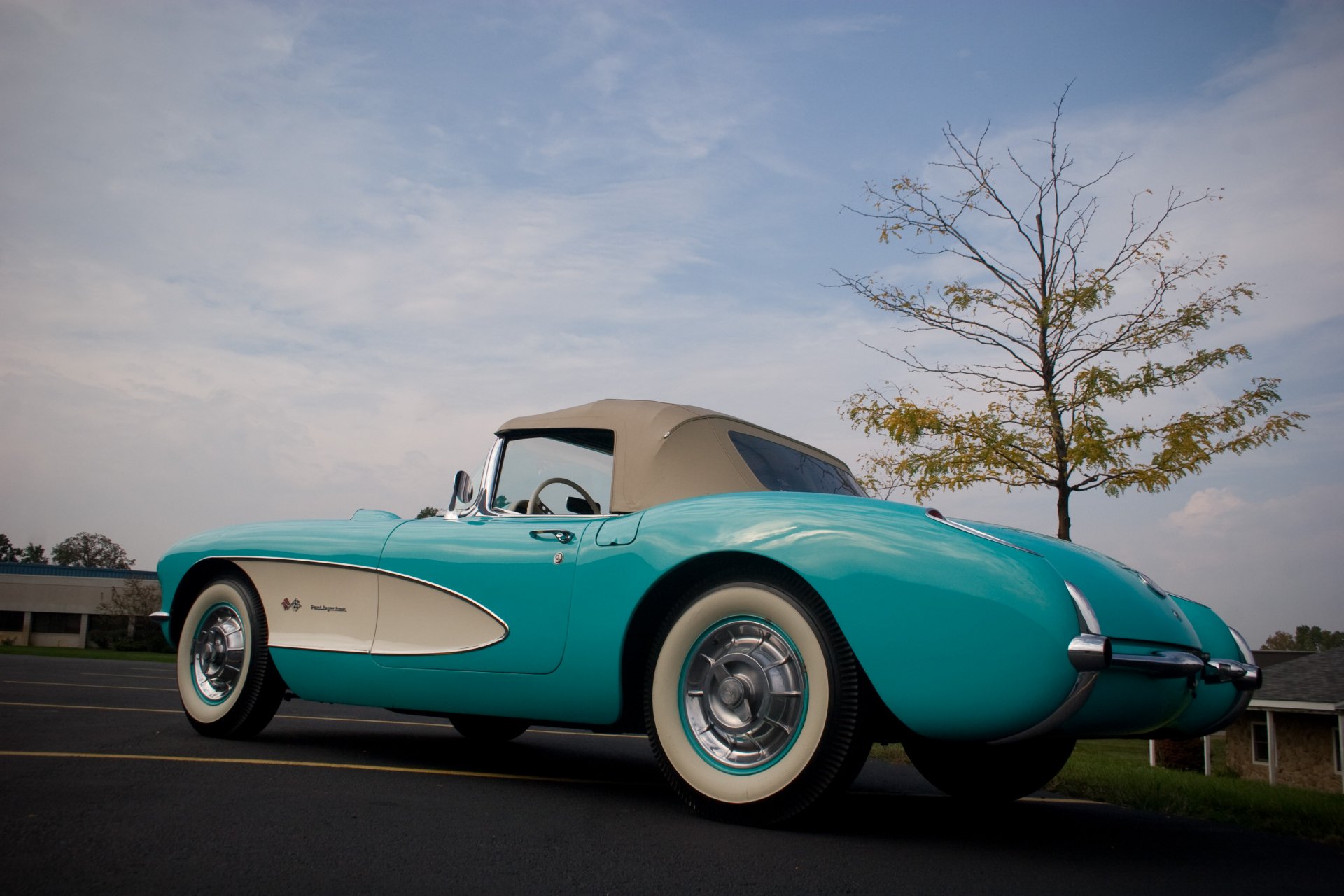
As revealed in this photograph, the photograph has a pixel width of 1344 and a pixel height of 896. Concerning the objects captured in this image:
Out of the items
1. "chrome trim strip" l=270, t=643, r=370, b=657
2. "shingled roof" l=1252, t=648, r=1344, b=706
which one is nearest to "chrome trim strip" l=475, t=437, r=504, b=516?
"chrome trim strip" l=270, t=643, r=370, b=657

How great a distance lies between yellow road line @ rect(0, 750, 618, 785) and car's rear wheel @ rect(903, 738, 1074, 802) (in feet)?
4.33

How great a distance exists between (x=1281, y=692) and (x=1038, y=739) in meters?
22.1

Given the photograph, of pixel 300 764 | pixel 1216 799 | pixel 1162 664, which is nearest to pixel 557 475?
pixel 300 764

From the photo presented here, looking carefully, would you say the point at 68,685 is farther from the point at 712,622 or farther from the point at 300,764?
the point at 712,622

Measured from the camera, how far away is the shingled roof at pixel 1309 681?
20.6m

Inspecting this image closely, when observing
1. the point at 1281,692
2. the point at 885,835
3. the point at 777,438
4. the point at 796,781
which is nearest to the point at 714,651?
the point at 796,781

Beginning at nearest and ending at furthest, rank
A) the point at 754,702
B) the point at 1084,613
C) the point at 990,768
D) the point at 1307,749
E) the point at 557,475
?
the point at 1084,613, the point at 754,702, the point at 990,768, the point at 557,475, the point at 1307,749

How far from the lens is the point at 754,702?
3355 mm

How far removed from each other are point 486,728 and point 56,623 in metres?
66.2

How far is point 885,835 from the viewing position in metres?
3.38

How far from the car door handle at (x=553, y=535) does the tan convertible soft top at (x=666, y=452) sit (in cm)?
26

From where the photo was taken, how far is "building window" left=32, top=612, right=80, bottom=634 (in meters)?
60.8

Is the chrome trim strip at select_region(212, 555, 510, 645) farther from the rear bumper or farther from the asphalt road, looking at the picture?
the rear bumper

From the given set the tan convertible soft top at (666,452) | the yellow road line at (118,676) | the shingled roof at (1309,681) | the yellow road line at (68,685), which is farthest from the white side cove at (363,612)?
the shingled roof at (1309,681)
